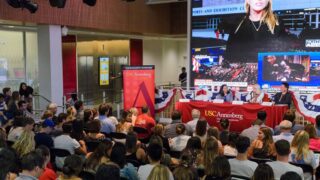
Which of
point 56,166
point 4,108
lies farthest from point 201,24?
point 56,166

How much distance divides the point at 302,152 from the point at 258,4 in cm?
844

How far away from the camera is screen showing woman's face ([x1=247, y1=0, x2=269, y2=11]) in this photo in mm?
12250

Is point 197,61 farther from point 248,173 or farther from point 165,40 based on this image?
point 248,173

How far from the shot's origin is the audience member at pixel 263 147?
16.8ft

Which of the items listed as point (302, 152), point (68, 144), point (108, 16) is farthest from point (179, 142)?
point (108, 16)

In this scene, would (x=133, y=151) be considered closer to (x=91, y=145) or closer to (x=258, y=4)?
(x=91, y=145)

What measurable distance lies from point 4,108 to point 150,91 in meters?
3.89

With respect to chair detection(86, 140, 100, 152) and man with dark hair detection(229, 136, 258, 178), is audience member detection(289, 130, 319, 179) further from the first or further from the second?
chair detection(86, 140, 100, 152)

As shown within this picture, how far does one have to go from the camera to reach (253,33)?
12.7 metres

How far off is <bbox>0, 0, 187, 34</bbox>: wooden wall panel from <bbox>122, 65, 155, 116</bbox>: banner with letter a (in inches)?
101

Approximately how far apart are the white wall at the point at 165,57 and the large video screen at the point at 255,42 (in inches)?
235

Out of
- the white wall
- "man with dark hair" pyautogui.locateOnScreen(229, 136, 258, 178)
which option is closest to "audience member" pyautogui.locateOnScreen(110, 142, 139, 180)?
"man with dark hair" pyautogui.locateOnScreen(229, 136, 258, 178)

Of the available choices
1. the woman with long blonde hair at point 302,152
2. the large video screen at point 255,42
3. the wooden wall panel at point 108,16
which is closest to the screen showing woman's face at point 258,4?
the large video screen at point 255,42

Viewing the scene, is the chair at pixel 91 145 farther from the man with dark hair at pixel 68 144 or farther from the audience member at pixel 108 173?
the audience member at pixel 108 173
